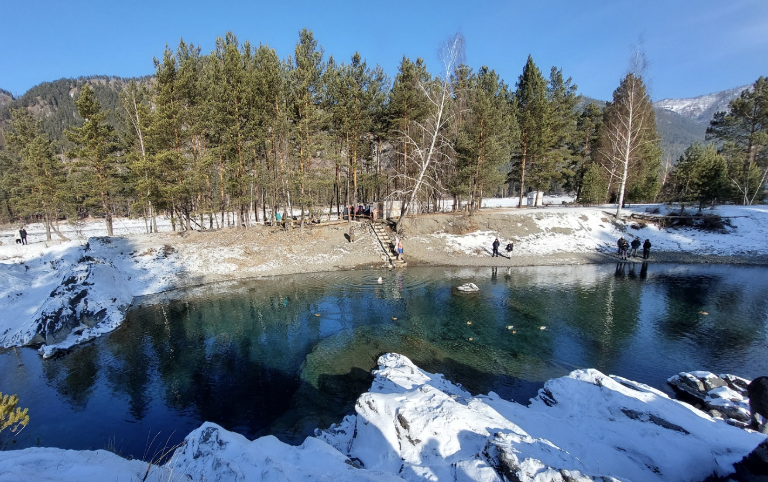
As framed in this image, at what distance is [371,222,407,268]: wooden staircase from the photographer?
27453mm

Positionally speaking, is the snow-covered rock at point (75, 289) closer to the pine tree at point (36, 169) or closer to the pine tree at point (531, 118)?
the pine tree at point (36, 169)

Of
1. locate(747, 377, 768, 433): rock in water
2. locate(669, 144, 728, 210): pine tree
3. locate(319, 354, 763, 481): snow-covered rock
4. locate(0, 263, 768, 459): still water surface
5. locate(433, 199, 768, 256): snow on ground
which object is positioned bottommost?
locate(0, 263, 768, 459): still water surface

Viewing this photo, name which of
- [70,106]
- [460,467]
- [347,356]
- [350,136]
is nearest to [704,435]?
[460,467]

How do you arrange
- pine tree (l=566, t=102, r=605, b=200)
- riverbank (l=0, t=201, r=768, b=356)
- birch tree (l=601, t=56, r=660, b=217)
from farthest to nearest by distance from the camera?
pine tree (l=566, t=102, r=605, b=200), birch tree (l=601, t=56, r=660, b=217), riverbank (l=0, t=201, r=768, b=356)

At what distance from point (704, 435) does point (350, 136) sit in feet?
95.3

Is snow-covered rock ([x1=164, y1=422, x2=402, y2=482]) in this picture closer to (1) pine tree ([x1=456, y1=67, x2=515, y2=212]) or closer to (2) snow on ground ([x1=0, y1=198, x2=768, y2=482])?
(2) snow on ground ([x1=0, y1=198, x2=768, y2=482])

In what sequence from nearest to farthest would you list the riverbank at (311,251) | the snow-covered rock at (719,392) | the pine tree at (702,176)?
1. the snow-covered rock at (719,392)
2. the riverbank at (311,251)
3. the pine tree at (702,176)

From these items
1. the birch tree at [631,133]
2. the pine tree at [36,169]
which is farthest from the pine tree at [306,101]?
the birch tree at [631,133]

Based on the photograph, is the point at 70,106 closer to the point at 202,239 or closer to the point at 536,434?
the point at 202,239

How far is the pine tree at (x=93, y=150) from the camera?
26.4 m

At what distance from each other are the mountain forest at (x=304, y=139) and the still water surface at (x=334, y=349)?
1207 cm

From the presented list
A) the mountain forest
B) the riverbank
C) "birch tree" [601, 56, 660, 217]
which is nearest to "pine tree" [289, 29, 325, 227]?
the mountain forest

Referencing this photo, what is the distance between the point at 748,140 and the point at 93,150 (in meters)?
68.0

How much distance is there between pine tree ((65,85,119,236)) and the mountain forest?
3.9 inches
